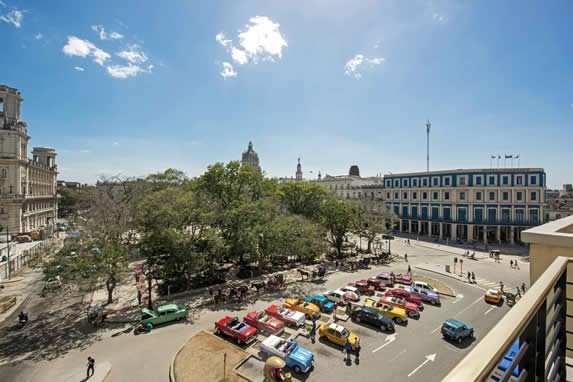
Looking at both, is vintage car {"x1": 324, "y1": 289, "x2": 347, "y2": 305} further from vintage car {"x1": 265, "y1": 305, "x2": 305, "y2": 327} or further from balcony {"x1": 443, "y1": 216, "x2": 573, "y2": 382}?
balcony {"x1": 443, "y1": 216, "x2": 573, "y2": 382}

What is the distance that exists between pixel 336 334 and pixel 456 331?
286 inches

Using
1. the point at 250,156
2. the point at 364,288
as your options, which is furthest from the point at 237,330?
the point at 250,156

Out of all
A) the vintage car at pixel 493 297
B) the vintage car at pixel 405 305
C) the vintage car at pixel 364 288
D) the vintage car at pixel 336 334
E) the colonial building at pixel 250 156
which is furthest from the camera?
the colonial building at pixel 250 156

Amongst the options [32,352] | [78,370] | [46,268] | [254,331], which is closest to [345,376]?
[254,331]

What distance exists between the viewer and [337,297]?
71.5 ft

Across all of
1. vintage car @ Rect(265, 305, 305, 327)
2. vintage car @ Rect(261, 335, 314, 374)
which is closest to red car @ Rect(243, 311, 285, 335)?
vintage car @ Rect(265, 305, 305, 327)

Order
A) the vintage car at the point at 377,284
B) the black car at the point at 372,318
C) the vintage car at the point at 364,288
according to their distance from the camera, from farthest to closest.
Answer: the vintage car at the point at 377,284, the vintage car at the point at 364,288, the black car at the point at 372,318

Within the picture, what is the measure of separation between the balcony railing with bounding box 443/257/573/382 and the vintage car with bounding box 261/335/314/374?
12186 mm

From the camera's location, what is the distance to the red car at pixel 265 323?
1684 cm

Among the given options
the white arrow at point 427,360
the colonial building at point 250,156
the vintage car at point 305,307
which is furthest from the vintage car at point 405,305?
the colonial building at point 250,156

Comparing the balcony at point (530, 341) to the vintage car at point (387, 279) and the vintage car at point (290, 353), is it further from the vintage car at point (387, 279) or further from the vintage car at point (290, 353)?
the vintage car at point (387, 279)

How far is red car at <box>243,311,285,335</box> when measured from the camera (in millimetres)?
16844

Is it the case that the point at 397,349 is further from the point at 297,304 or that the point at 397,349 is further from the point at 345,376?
the point at 297,304

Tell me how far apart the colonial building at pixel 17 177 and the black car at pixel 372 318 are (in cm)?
6080
